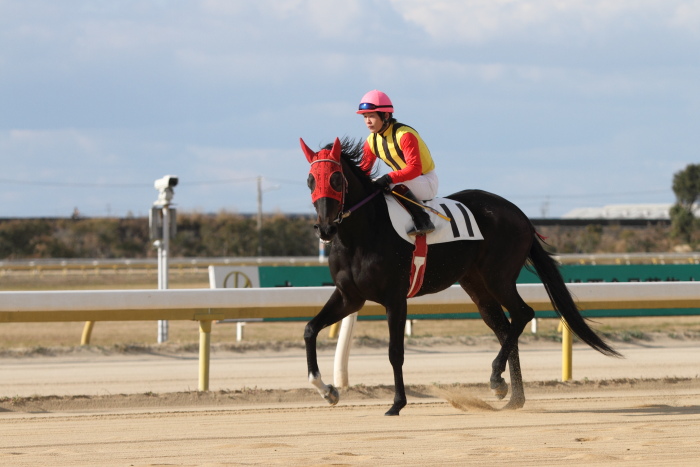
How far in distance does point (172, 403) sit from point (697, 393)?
4.19m

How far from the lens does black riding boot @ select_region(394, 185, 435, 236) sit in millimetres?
7227

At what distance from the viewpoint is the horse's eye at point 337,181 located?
6855 millimetres

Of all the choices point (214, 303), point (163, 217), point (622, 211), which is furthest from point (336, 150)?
point (622, 211)

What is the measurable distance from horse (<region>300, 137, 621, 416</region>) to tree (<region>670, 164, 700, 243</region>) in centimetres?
4905

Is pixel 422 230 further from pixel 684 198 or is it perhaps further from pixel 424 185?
pixel 684 198

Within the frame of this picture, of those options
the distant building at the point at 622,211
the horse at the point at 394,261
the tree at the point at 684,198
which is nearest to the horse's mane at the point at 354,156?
the horse at the point at 394,261

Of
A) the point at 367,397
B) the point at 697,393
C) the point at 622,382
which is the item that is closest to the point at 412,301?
the point at 367,397

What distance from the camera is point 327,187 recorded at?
6.81 metres

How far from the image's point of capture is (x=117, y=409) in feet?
24.8

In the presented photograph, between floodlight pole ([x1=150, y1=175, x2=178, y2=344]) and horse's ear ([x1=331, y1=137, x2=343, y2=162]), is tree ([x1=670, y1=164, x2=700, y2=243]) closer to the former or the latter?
floodlight pole ([x1=150, y1=175, x2=178, y2=344])

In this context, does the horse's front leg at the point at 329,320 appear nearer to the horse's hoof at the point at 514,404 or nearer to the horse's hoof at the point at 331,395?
the horse's hoof at the point at 331,395

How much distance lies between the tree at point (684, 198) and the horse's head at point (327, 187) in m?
A: 50.6

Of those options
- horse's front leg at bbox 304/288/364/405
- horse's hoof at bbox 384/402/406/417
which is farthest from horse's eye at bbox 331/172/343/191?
horse's hoof at bbox 384/402/406/417

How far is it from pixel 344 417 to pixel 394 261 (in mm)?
1115
